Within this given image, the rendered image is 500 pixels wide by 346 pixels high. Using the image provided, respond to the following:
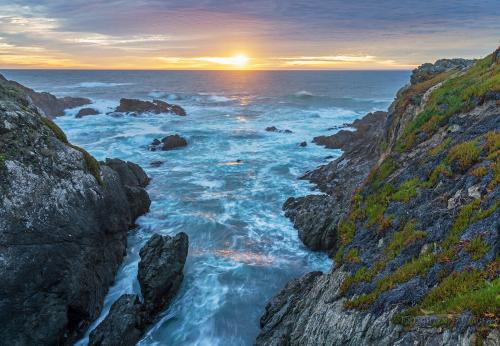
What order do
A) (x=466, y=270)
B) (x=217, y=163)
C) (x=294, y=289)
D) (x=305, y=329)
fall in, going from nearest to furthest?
(x=466, y=270) → (x=305, y=329) → (x=294, y=289) → (x=217, y=163)

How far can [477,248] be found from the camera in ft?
25.3

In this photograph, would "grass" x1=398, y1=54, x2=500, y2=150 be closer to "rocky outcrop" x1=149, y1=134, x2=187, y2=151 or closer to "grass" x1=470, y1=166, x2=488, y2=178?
"grass" x1=470, y1=166, x2=488, y2=178

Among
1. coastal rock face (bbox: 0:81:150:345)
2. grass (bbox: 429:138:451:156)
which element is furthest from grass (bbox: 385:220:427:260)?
coastal rock face (bbox: 0:81:150:345)

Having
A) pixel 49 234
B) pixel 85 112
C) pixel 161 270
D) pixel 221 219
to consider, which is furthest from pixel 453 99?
pixel 85 112

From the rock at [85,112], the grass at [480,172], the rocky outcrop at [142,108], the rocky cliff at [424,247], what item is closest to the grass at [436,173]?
the rocky cliff at [424,247]

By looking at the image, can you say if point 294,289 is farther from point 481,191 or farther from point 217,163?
point 217,163

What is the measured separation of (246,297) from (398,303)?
11.5 m

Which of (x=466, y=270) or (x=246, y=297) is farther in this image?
(x=246, y=297)

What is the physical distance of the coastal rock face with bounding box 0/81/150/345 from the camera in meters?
13.7

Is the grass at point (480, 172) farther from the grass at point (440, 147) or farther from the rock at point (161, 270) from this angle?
the rock at point (161, 270)

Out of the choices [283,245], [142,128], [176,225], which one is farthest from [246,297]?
Result: [142,128]

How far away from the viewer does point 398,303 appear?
8.00 metres

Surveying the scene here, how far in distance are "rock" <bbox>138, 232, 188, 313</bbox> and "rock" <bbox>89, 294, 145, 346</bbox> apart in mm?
1033

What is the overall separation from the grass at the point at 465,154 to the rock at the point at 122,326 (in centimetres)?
1423
